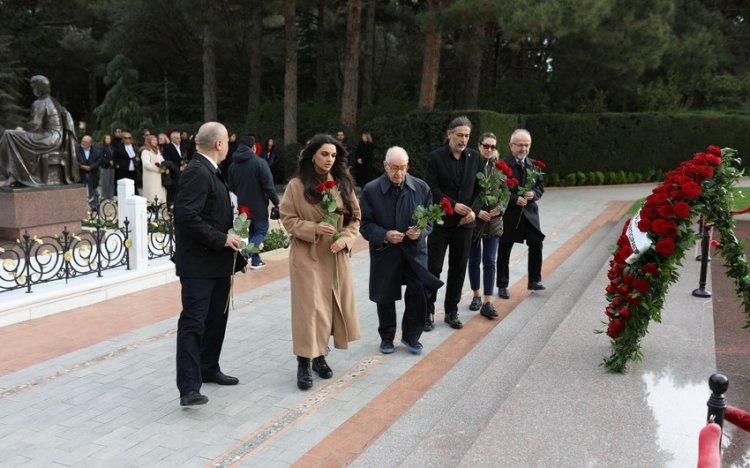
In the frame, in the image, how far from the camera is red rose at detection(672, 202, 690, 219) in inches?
180

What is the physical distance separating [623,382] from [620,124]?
2078cm

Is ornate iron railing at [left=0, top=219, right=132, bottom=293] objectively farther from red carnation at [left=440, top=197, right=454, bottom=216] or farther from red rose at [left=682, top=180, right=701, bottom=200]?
red rose at [left=682, top=180, right=701, bottom=200]

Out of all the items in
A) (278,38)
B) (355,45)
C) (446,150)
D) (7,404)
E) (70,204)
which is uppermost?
(278,38)

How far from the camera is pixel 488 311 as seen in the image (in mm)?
7082

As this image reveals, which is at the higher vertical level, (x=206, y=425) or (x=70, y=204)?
(x=70, y=204)

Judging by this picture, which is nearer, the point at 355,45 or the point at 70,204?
the point at 70,204

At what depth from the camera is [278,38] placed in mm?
31906

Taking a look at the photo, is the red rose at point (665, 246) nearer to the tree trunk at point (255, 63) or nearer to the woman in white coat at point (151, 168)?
the woman in white coat at point (151, 168)

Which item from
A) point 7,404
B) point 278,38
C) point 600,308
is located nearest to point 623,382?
point 600,308

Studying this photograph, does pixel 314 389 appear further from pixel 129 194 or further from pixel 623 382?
pixel 129 194

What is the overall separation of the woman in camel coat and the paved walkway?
441 millimetres

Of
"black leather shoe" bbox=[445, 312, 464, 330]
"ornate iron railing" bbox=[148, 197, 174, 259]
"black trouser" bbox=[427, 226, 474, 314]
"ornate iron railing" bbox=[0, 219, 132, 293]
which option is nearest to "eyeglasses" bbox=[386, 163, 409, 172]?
"black trouser" bbox=[427, 226, 474, 314]

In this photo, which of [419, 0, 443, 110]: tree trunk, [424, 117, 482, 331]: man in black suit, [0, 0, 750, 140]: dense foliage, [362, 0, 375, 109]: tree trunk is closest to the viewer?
[424, 117, 482, 331]: man in black suit

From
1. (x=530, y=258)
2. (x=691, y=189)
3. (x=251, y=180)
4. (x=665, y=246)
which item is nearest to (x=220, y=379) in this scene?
(x=665, y=246)
